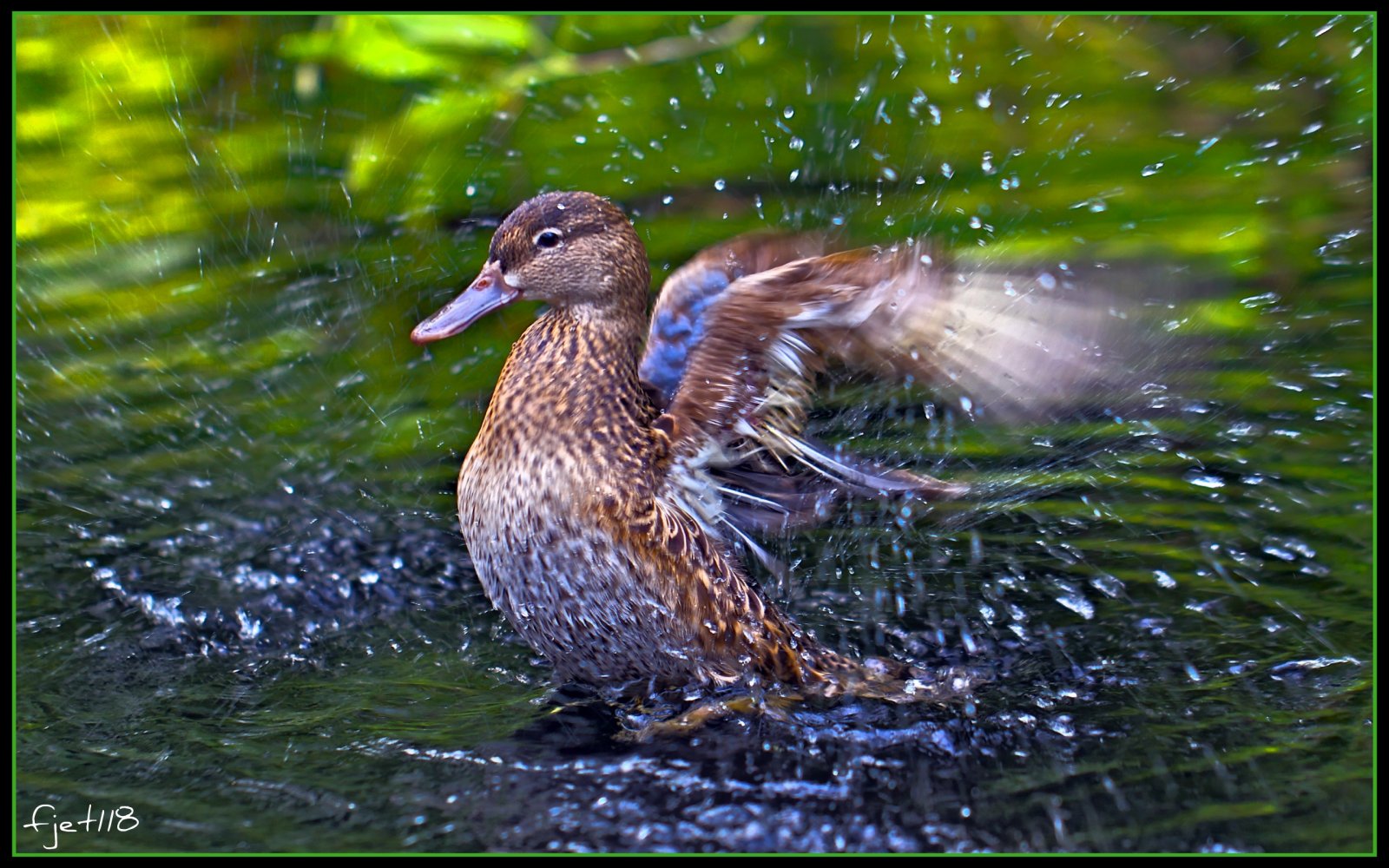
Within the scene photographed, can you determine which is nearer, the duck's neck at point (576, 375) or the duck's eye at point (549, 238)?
the duck's neck at point (576, 375)

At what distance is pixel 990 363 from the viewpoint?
116 inches

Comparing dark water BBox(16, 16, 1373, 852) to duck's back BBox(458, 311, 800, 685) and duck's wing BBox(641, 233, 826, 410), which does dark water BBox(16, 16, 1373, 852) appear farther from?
duck's wing BBox(641, 233, 826, 410)

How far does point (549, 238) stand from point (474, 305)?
28 cm

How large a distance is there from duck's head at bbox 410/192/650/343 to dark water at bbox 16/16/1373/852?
707 mm

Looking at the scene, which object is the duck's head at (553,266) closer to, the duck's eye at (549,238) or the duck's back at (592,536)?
the duck's eye at (549,238)

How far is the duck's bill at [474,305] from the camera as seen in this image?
A: 11.6 ft

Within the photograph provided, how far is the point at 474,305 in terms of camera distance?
141 inches

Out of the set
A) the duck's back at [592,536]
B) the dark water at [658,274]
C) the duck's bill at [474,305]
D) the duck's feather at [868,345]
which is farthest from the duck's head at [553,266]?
the dark water at [658,274]

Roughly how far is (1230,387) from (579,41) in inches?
105

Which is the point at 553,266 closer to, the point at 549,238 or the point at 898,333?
the point at 549,238

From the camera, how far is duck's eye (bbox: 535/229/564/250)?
3.56 metres

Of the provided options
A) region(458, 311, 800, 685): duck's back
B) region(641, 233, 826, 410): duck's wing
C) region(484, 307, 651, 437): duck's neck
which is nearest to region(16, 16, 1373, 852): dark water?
region(458, 311, 800, 685): duck's back

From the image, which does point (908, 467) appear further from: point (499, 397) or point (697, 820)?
point (697, 820)

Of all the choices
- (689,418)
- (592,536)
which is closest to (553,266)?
(689,418)
